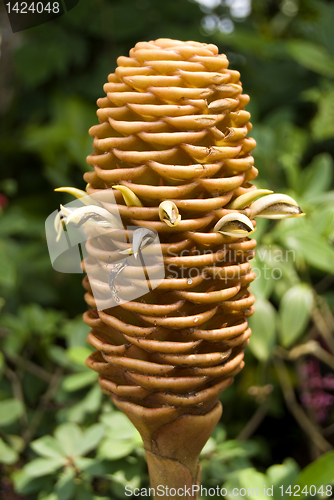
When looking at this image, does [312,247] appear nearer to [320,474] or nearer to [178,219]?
[320,474]

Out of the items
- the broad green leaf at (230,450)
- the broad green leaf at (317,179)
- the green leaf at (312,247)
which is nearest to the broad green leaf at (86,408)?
the broad green leaf at (230,450)

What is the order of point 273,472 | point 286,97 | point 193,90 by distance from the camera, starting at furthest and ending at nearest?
point 286,97
point 273,472
point 193,90

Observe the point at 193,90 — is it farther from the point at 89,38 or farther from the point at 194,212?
the point at 89,38

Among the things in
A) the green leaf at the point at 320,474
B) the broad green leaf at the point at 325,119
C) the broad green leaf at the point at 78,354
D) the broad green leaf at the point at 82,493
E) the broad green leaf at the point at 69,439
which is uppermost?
the broad green leaf at the point at 325,119

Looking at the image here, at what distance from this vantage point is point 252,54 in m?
1.50

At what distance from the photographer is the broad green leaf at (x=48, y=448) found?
67 cm

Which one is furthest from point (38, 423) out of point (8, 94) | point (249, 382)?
point (8, 94)

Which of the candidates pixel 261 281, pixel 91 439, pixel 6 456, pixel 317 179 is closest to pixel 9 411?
pixel 6 456

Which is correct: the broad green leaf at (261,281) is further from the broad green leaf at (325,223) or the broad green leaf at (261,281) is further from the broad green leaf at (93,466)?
the broad green leaf at (93,466)

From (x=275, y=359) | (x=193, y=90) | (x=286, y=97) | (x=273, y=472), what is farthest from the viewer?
(x=286, y=97)

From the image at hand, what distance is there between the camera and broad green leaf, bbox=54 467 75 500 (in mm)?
615

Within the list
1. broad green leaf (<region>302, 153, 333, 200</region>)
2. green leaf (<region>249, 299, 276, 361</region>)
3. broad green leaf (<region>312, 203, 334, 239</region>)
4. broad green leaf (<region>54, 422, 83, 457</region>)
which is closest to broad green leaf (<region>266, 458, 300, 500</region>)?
green leaf (<region>249, 299, 276, 361</region>)

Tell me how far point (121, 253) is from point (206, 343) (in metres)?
0.11

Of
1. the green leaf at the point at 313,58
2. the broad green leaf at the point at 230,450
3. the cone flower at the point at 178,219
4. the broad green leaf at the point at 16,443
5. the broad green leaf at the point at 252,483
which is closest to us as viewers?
the cone flower at the point at 178,219
